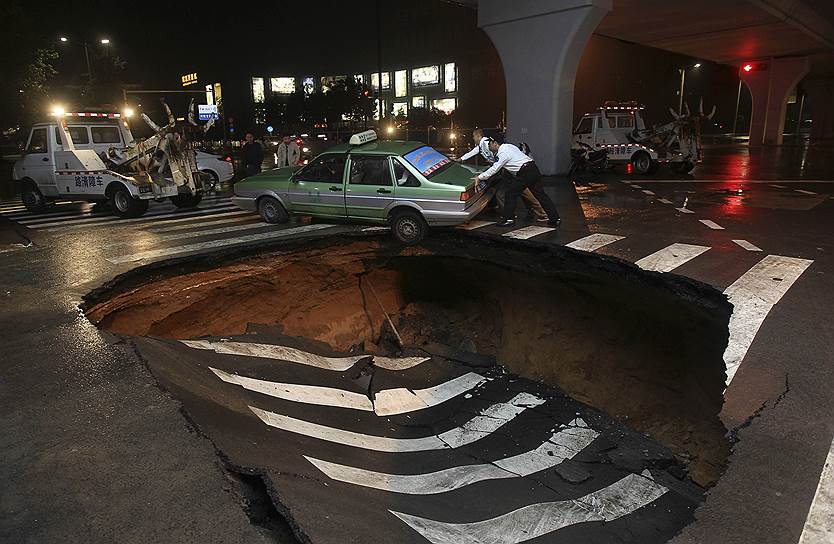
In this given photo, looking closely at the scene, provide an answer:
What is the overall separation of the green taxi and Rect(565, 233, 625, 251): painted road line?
1.79 meters

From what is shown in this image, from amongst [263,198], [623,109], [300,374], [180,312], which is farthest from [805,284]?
[623,109]

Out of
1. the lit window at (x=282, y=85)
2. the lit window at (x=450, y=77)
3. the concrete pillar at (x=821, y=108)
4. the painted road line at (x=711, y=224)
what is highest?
the lit window at (x=282, y=85)

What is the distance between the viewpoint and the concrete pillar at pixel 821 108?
45.2 m

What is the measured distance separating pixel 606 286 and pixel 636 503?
4.24m

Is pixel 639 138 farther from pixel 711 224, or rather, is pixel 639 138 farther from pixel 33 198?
pixel 33 198

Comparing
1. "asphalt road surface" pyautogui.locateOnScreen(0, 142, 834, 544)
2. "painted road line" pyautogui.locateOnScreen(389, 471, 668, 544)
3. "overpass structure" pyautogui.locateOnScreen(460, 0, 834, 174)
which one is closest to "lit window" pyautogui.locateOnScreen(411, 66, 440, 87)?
"overpass structure" pyautogui.locateOnScreen(460, 0, 834, 174)

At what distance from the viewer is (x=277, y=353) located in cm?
659

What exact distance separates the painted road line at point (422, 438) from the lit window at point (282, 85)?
8816 centimetres

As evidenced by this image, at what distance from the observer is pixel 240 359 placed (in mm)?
6148

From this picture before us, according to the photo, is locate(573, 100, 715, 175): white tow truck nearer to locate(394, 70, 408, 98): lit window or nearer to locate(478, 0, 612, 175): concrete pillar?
locate(478, 0, 612, 175): concrete pillar

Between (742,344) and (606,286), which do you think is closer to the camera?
(742,344)

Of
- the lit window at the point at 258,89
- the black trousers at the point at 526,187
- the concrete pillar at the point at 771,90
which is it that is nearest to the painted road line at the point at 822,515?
the black trousers at the point at 526,187

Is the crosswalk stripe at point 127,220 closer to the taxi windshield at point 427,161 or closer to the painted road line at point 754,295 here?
the taxi windshield at point 427,161

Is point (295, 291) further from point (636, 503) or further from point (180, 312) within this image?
point (636, 503)
